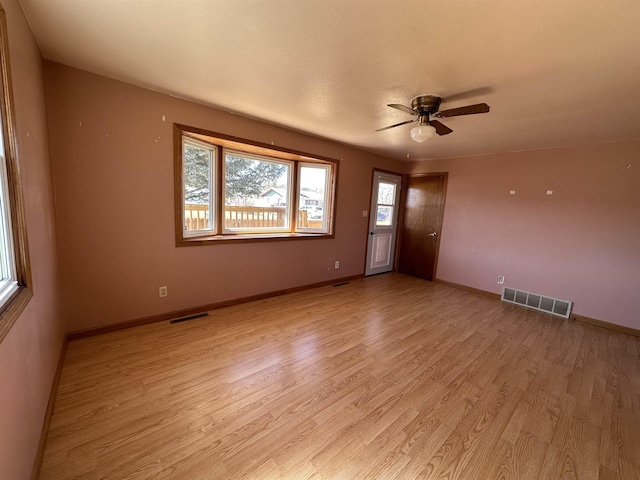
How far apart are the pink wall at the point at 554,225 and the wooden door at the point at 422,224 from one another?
0.59 feet

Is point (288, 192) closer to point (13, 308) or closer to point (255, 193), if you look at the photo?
point (255, 193)

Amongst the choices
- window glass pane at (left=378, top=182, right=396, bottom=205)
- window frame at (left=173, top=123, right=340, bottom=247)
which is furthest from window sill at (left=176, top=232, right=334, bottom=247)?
window glass pane at (left=378, top=182, right=396, bottom=205)

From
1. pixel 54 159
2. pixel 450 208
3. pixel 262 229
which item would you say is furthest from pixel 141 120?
pixel 450 208

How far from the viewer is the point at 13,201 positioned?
1.20 m

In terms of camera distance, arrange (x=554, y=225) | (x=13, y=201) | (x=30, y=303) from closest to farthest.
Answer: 1. (x=13, y=201)
2. (x=30, y=303)
3. (x=554, y=225)

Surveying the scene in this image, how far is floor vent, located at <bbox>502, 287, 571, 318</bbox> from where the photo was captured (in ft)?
11.8

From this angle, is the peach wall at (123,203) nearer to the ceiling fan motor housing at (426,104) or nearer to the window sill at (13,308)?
the window sill at (13,308)

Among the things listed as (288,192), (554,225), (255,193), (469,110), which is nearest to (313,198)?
(288,192)

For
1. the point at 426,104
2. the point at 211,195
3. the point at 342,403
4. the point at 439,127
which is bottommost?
the point at 342,403

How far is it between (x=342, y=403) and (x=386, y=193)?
13.3ft

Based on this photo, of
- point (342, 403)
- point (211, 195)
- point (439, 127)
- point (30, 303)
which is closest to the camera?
point (30, 303)

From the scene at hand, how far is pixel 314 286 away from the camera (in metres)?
4.17

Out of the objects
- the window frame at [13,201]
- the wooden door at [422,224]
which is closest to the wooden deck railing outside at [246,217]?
the window frame at [13,201]

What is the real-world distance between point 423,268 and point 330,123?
339cm
